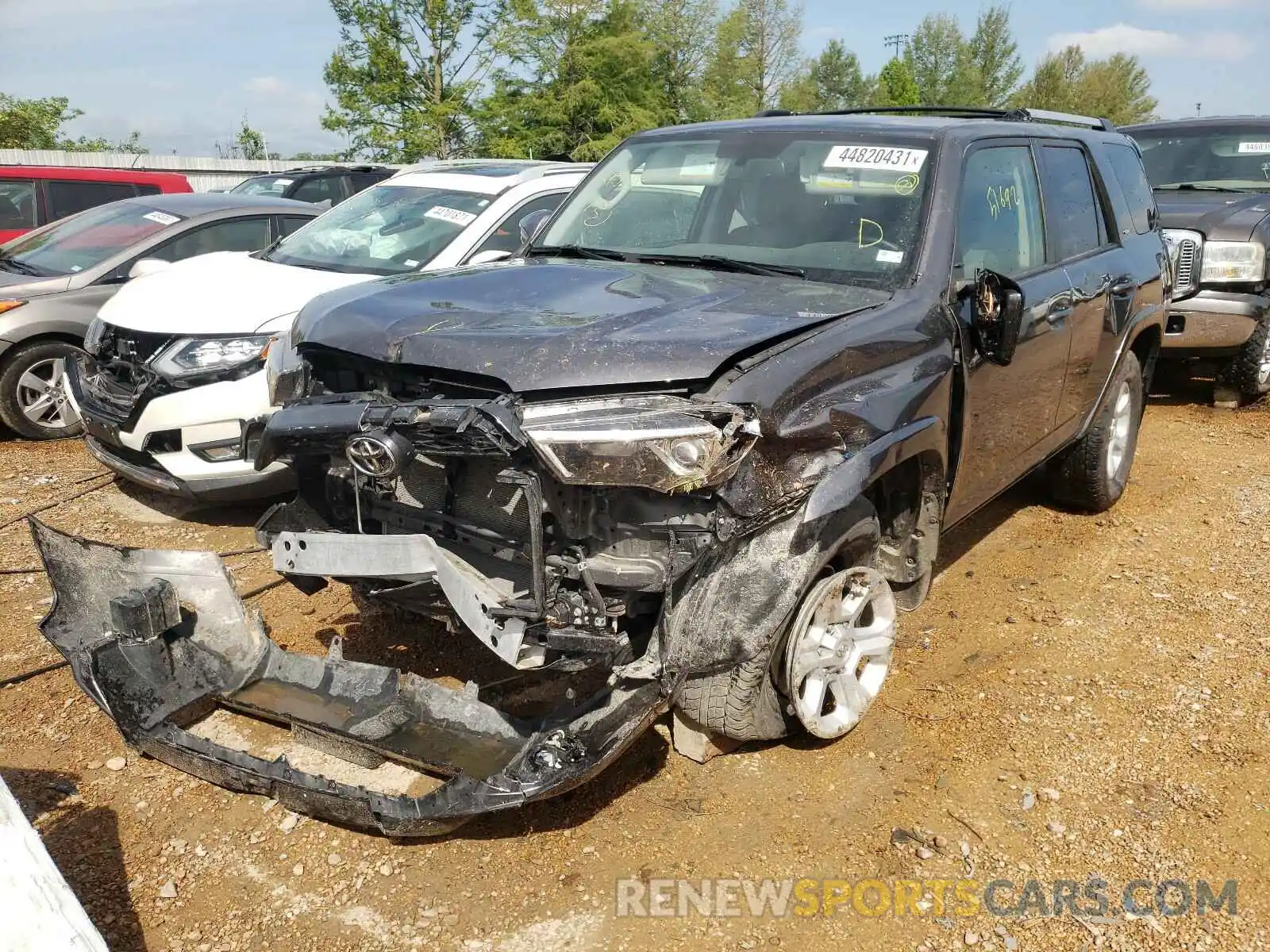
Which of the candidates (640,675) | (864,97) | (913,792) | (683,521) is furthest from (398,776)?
(864,97)

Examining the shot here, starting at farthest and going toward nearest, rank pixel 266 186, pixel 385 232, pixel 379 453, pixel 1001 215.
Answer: pixel 266 186 → pixel 385 232 → pixel 1001 215 → pixel 379 453

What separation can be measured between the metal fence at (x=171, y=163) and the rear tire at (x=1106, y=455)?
1617 centimetres

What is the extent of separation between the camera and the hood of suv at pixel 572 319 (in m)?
2.63

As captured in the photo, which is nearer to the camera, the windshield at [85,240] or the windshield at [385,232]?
the windshield at [385,232]

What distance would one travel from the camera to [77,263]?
720 centimetres

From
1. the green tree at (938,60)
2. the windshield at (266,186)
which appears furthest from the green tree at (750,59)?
the windshield at (266,186)

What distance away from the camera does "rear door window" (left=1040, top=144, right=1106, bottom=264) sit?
4.38 m

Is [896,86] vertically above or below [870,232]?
above

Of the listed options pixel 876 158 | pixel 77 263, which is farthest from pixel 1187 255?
pixel 77 263

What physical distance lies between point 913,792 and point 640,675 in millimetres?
1075

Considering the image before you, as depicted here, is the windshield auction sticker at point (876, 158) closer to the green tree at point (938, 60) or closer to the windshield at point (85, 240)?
the windshield at point (85, 240)

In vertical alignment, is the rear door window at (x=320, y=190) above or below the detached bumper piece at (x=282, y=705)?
above

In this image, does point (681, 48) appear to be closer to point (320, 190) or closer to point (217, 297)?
point (320, 190)

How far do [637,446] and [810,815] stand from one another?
4.34 ft
